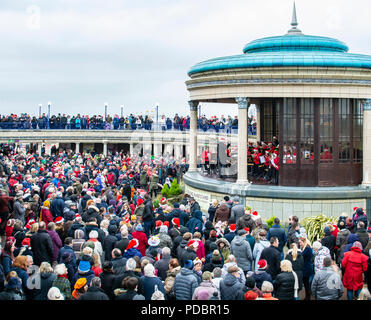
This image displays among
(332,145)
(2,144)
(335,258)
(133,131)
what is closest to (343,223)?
(335,258)

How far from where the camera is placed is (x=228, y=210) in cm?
1497

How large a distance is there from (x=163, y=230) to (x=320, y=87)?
9586 mm

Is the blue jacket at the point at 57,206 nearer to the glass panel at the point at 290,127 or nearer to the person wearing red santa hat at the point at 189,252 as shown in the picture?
the person wearing red santa hat at the point at 189,252

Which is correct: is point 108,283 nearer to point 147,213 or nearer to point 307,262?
point 307,262

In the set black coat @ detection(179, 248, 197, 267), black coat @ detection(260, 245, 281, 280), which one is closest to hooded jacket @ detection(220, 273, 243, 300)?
black coat @ detection(179, 248, 197, 267)

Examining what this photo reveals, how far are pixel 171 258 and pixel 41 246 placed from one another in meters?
3.01

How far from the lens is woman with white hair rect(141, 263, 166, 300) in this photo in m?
8.67

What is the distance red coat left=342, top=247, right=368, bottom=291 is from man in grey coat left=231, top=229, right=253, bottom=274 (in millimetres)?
2041

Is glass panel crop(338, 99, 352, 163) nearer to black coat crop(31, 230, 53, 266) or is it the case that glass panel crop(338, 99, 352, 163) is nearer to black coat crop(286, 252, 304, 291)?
black coat crop(286, 252, 304, 291)

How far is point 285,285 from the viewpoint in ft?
29.2

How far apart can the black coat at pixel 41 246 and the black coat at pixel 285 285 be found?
524 cm

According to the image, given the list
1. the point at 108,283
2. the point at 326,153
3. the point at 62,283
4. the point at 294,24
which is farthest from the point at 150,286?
the point at 294,24

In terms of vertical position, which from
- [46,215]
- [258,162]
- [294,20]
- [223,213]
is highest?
[294,20]

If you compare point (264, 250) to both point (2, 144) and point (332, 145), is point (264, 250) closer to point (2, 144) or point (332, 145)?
point (332, 145)
